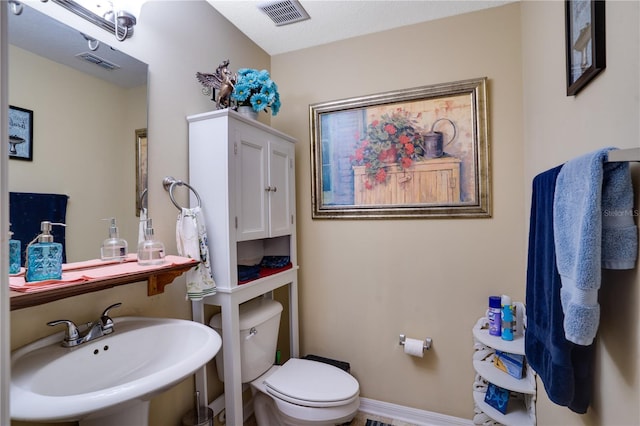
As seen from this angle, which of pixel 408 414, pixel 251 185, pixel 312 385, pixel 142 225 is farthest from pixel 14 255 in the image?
pixel 408 414

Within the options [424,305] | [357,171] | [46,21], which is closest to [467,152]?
[357,171]

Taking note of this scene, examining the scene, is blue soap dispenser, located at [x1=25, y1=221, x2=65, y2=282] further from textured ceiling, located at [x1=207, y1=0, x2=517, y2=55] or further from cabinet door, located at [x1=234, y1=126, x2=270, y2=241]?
textured ceiling, located at [x1=207, y1=0, x2=517, y2=55]

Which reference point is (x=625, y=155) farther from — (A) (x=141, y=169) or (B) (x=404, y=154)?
(A) (x=141, y=169)

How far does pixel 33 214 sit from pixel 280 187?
1154mm

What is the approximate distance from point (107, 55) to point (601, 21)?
5.20ft

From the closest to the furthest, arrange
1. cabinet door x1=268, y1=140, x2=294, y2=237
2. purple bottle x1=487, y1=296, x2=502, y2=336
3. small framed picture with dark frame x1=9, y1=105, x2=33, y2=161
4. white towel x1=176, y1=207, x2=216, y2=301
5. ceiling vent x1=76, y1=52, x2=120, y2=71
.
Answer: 1. small framed picture with dark frame x1=9, y1=105, x2=33, y2=161
2. ceiling vent x1=76, y1=52, x2=120, y2=71
3. white towel x1=176, y1=207, x2=216, y2=301
4. purple bottle x1=487, y1=296, x2=502, y2=336
5. cabinet door x1=268, y1=140, x2=294, y2=237

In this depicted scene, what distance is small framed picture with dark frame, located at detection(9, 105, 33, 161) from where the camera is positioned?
3.04ft

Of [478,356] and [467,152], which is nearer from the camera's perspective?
[478,356]

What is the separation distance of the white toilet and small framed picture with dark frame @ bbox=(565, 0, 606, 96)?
1561 millimetres

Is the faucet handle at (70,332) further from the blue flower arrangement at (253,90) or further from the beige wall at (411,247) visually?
the beige wall at (411,247)

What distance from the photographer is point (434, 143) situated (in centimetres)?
186

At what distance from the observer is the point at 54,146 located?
103 centimetres

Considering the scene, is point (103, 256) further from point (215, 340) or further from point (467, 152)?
point (467, 152)

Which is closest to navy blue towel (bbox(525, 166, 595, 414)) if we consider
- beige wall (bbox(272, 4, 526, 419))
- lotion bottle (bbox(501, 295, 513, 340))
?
lotion bottle (bbox(501, 295, 513, 340))
